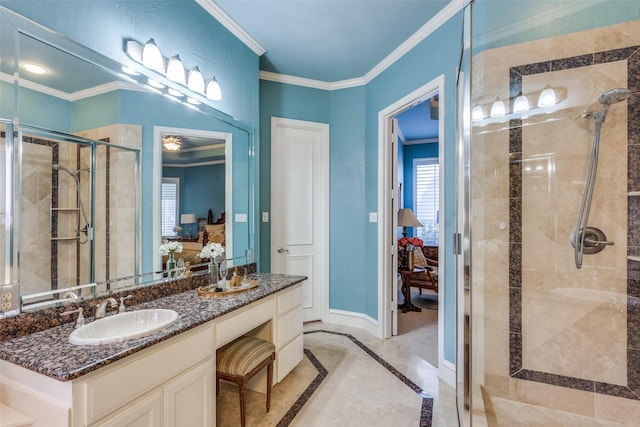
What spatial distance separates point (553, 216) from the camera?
1761mm

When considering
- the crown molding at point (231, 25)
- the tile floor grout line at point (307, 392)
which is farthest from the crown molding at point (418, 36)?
the tile floor grout line at point (307, 392)

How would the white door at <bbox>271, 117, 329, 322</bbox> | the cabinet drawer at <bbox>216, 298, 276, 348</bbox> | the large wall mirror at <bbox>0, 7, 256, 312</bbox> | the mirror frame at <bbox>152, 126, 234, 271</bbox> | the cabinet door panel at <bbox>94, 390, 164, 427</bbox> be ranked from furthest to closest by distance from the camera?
the white door at <bbox>271, 117, 329, 322</bbox> < the mirror frame at <bbox>152, 126, 234, 271</bbox> < the cabinet drawer at <bbox>216, 298, 276, 348</bbox> < the large wall mirror at <bbox>0, 7, 256, 312</bbox> < the cabinet door panel at <bbox>94, 390, 164, 427</bbox>

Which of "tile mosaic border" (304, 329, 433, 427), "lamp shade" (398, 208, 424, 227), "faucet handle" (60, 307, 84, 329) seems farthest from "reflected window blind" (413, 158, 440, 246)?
"faucet handle" (60, 307, 84, 329)

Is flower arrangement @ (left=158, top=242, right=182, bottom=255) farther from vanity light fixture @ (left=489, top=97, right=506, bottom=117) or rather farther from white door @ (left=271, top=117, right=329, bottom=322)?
vanity light fixture @ (left=489, top=97, right=506, bottom=117)

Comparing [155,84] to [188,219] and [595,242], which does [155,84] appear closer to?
[188,219]

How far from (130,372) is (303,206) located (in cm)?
240

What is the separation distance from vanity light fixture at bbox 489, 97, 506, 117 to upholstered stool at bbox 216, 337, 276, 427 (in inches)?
79.6

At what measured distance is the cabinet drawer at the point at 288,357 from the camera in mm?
2027

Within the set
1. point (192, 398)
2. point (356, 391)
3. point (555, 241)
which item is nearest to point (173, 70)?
point (192, 398)

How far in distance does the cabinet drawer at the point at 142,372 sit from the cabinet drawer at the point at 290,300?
687 mm

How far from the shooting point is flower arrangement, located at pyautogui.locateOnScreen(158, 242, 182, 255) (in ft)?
5.97

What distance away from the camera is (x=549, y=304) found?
176cm

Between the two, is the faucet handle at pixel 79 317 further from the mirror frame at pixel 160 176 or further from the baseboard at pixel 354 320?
the baseboard at pixel 354 320

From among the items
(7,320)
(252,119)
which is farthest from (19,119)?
(252,119)
